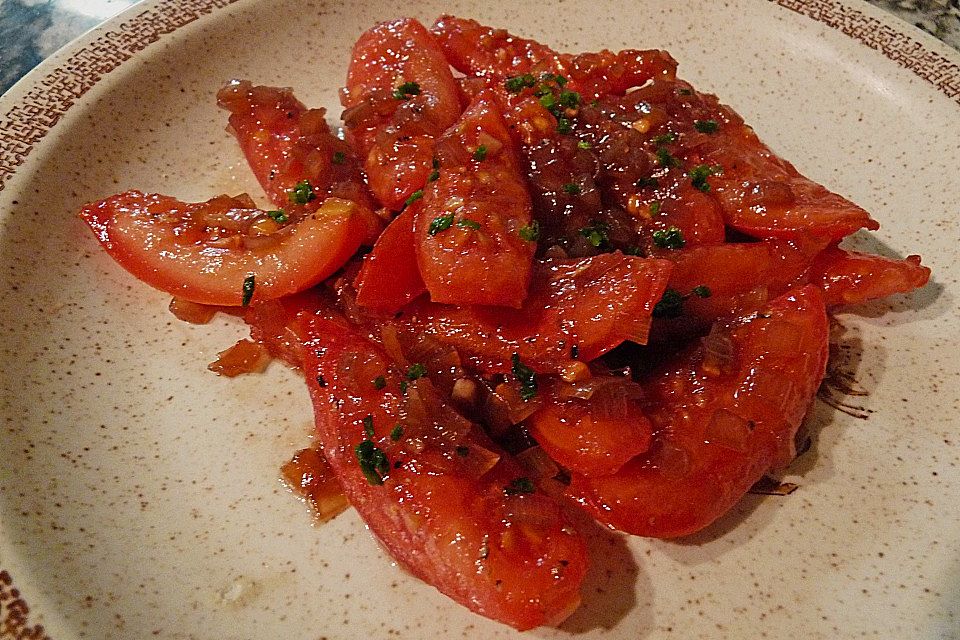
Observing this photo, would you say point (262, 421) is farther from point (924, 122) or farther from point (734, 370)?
point (924, 122)

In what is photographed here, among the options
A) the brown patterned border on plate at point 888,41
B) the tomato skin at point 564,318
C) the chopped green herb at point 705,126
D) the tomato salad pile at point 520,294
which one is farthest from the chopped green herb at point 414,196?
the brown patterned border on plate at point 888,41

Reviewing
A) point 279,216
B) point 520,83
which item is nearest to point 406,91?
point 520,83

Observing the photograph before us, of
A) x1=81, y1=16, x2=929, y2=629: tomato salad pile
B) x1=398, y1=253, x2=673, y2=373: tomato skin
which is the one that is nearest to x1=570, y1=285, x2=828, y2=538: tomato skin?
x1=81, y1=16, x2=929, y2=629: tomato salad pile

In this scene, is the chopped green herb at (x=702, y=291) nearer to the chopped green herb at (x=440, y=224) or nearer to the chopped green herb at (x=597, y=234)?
the chopped green herb at (x=597, y=234)

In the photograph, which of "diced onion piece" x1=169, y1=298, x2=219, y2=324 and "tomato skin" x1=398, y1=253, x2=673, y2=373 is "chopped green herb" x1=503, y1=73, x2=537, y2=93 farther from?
"diced onion piece" x1=169, y1=298, x2=219, y2=324

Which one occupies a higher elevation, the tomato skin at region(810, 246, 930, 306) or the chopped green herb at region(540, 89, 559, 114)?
the chopped green herb at region(540, 89, 559, 114)

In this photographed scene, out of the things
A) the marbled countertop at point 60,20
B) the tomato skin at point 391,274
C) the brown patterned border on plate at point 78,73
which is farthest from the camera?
the marbled countertop at point 60,20

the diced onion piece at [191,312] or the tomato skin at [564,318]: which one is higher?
the tomato skin at [564,318]

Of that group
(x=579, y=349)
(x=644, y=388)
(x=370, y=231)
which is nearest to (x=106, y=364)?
(x=370, y=231)
